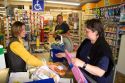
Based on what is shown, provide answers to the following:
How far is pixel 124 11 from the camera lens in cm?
605

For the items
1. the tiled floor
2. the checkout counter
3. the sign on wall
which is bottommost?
the tiled floor

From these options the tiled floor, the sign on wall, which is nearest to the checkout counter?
the tiled floor

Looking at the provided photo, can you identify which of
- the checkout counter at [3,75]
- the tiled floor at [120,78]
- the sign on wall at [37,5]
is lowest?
the tiled floor at [120,78]

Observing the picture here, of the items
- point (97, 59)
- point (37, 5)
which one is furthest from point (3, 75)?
point (37, 5)

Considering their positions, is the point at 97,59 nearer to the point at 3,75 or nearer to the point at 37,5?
the point at 3,75

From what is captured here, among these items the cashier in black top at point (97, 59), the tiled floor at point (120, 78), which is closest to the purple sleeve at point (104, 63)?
the cashier in black top at point (97, 59)

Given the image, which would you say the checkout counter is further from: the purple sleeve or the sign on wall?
the sign on wall

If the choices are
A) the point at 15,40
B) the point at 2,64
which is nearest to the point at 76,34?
the point at 15,40

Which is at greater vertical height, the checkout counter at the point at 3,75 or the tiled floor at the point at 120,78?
the checkout counter at the point at 3,75

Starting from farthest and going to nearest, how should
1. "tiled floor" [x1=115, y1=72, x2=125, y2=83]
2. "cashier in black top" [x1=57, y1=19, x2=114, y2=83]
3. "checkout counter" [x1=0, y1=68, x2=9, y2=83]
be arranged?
1. "tiled floor" [x1=115, y1=72, x2=125, y2=83]
2. "cashier in black top" [x1=57, y1=19, x2=114, y2=83]
3. "checkout counter" [x1=0, y1=68, x2=9, y2=83]

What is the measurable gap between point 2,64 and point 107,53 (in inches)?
41.7

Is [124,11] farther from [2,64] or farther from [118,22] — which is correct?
[2,64]

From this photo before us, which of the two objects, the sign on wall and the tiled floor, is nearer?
the tiled floor

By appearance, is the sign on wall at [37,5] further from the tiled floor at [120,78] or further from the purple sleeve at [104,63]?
the purple sleeve at [104,63]
